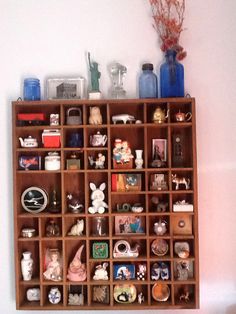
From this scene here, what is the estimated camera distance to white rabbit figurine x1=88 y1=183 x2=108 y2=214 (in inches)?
58.2

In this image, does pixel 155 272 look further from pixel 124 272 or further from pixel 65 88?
pixel 65 88

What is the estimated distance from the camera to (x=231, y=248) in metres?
1.56

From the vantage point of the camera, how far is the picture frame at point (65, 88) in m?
1.53

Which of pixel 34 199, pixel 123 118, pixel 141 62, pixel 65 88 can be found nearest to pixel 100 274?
pixel 34 199

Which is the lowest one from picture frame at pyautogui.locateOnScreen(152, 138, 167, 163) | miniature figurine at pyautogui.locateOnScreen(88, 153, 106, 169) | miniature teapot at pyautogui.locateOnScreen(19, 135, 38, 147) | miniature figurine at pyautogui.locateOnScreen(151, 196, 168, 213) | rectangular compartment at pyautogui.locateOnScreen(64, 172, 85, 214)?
miniature figurine at pyautogui.locateOnScreen(151, 196, 168, 213)

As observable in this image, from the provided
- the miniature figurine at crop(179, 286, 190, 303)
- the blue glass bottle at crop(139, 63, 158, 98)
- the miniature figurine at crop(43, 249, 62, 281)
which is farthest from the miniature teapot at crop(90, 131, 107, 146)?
the miniature figurine at crop(179, 286, 190, 303)

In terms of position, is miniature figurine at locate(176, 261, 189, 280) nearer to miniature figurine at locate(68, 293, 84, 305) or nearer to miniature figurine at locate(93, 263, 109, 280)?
miniature figurine at locate(93, 263, 109, 280)

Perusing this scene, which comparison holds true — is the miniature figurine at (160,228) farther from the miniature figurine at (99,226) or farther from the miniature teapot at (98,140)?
the miniature teapot at (98,140)

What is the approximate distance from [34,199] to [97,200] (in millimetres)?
280

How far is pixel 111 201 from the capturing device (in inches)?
58.6

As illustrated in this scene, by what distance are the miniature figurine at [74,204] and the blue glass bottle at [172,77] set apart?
1.97 feet

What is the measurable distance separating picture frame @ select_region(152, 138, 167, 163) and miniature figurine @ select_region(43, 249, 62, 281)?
0.61 meters

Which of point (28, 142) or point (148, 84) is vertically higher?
point (148, 84)

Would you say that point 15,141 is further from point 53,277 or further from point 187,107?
point 187,107
